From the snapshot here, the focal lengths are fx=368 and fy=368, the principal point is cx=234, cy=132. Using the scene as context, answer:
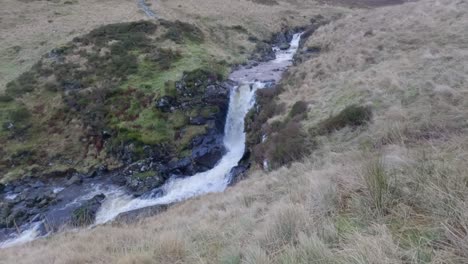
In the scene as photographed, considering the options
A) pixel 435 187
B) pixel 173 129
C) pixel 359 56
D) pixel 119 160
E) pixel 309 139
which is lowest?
pixel 119 160

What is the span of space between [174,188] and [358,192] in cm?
1352

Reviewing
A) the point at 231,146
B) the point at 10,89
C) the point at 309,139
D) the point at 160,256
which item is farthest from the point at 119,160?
the point at 160,256

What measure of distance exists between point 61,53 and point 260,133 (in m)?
18.3

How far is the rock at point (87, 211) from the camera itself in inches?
563

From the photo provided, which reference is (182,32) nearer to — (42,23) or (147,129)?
(147,129)

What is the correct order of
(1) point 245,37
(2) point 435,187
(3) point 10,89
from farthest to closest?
(1) point 245,37 → (3) point 10,89 → (2) point 435,187

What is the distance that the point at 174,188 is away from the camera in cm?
1712

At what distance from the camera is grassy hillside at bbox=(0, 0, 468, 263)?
11.0 feet

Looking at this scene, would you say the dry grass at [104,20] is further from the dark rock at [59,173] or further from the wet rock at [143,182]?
the wet rock at [143,182]

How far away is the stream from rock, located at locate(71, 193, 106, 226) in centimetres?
19

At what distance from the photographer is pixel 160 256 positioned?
4922 millimetres

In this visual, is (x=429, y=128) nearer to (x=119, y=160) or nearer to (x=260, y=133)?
(x=260, y=133)

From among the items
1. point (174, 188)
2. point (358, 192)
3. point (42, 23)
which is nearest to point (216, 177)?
point (174, 188)

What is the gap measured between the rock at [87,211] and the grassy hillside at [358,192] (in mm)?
5720
